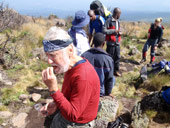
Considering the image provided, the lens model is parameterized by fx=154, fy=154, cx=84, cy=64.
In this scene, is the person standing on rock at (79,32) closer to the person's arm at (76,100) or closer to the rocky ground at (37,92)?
the rocky ground at (37,92)

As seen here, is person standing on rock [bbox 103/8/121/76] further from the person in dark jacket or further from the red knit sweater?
the red knit sweater

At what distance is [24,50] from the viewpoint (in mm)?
6305

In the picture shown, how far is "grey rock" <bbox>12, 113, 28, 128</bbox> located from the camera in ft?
9.95

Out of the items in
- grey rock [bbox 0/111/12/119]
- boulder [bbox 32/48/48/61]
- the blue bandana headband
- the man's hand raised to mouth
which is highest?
the blue bandana headband

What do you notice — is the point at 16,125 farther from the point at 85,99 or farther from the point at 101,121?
the point at 85,99

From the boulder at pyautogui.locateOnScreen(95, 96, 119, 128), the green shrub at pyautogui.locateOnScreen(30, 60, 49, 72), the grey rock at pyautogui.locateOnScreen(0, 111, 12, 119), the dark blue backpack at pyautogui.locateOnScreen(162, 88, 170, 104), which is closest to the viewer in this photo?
the boulder at pyautogui.locateOnScreen(95, 96, 119, 128)

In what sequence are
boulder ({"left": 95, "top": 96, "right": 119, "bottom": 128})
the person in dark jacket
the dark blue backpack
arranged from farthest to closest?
the dark blue backpack
boulder ({"left": 95, "top": 96, "right": 119, "bottom": 128})
the person in dark jacket

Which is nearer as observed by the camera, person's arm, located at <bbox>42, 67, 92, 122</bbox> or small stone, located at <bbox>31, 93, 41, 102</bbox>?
person's arm, located at <bbox>42, 67, 92, 122</bbox>

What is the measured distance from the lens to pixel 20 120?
10.3ft

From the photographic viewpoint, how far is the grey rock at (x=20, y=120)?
9.95 feet

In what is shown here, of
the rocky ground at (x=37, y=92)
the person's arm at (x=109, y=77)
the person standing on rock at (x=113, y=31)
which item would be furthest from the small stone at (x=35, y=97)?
the person standing on rock at (x=113, y=31)

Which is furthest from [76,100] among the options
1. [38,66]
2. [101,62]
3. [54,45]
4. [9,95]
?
[38,66]

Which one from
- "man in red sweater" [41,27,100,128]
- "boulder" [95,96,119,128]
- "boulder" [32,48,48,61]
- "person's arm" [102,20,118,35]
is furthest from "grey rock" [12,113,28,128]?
"boulder" [32,48,48,61]

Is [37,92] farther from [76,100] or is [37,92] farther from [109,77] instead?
[76,100]
